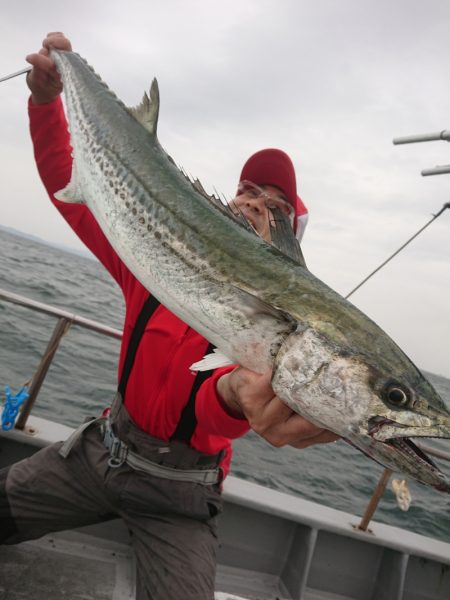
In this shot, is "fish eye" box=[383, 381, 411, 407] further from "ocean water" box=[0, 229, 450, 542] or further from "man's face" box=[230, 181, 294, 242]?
"ocean water" box=[0, 229, 450, 542]

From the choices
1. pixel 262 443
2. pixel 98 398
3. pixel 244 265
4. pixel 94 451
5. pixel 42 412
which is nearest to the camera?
pixel 244 265

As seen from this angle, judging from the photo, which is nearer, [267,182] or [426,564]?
[267,182]

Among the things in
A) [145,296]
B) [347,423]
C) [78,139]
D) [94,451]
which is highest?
[78,139]

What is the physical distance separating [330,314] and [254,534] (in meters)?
3.05

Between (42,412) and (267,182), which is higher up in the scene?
(267,182)

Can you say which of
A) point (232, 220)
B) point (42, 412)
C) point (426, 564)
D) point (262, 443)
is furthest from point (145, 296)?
point (262, 443)

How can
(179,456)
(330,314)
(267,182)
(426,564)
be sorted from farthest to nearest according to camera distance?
(426,564) < (267,182) < (179,456) < (330,314)

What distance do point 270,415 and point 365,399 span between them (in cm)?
42

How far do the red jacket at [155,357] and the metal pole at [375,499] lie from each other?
176 centimetres

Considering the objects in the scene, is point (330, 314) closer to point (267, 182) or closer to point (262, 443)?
point (267, 182)

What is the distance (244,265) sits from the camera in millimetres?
2143

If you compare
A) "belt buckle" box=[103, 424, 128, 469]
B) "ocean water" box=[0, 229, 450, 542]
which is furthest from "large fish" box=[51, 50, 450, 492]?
"ocean water" box=[0, 229, 450, 542]

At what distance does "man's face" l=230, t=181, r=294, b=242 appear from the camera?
337 centimetres

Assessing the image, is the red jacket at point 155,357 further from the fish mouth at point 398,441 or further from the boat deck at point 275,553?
the boat deck at point 275,553
